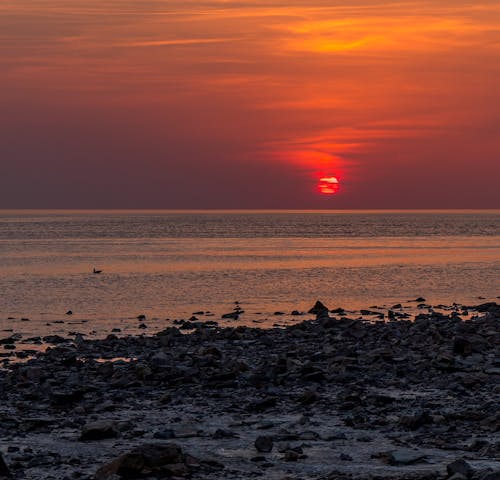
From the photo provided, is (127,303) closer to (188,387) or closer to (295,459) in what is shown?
(188,387)

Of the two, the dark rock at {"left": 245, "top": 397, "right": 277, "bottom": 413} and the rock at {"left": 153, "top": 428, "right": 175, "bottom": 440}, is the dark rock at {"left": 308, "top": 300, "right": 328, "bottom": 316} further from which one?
the rock at {"left": 153, "top": 428, "right": 175, "bottom": 440}

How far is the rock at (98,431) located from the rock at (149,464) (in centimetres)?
244

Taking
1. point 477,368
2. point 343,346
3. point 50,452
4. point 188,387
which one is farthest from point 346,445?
point 343,346

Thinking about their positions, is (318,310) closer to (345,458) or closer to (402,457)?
(345,458)

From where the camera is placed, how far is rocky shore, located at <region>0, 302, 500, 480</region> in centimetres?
1541

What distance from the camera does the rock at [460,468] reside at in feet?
46.7

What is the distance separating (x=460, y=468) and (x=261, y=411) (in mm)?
6423

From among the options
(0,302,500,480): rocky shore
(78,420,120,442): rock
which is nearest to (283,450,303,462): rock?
(0,302,500,480): rocky shore

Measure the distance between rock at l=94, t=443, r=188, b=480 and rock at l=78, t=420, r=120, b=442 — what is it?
7.99ft

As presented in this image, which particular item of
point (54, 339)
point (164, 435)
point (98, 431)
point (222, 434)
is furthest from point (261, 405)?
point (54, 339)

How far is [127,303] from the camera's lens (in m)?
54.6

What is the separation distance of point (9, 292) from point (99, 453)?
47.3m

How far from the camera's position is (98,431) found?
1748 cm

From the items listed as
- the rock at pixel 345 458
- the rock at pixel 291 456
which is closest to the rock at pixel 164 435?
the rock at pixel 291 456
